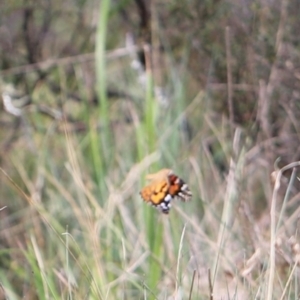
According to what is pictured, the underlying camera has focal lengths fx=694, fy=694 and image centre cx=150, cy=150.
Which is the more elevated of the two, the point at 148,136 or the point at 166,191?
the point at 166,191

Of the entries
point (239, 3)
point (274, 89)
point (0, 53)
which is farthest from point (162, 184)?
point (0, 53)

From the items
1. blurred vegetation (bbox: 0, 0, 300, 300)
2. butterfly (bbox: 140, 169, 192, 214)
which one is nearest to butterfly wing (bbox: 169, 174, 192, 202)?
butterfly (bbox: 140, 169, 192, 214)

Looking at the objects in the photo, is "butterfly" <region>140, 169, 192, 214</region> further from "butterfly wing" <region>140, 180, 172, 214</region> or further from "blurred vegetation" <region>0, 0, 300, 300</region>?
"blurred vegetation" <region>0, 0, 300, 300</region>

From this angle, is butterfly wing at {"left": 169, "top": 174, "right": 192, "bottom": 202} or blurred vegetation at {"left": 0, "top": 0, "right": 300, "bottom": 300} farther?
blurred vegetation at {"left": 0, "top": 0, "right": 300, "bottom": 300}

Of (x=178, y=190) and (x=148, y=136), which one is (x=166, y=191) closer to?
(x=178, y=190)

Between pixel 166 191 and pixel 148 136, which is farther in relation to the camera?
pixel 148 136

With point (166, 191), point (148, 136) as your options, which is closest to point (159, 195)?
point (166, 191)
